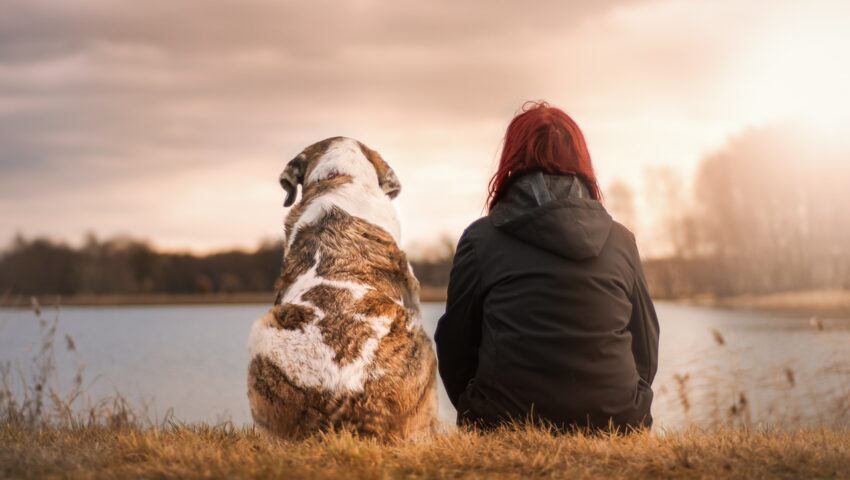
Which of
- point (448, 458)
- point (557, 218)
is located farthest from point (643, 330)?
point (448, 458)

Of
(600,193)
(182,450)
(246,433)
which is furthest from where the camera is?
(246,433)

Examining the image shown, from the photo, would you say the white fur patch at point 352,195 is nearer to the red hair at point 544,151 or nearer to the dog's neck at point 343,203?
the dog's neck at point 343,203

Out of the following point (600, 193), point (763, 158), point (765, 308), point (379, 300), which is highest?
point (763, 158)

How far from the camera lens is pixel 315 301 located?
454cm

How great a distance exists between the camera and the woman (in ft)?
14.9

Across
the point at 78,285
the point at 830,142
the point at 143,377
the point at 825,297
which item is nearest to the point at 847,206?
the point at 830,142

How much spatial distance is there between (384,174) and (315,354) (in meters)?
1.95

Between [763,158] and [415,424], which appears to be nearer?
[415,424]

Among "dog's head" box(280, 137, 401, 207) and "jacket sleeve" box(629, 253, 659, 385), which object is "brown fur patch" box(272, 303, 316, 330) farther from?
"jacket sleeve" box(629, 253, 659, 385)

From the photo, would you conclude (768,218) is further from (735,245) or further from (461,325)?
(461,325)

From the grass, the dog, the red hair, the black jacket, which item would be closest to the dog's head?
the dog

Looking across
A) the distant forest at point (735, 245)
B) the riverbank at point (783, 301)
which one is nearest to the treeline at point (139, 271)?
the distant forest at point (735, 245)

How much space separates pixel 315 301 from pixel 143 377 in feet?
56.0

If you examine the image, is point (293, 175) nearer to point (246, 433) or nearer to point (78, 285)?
point (246, 433)
